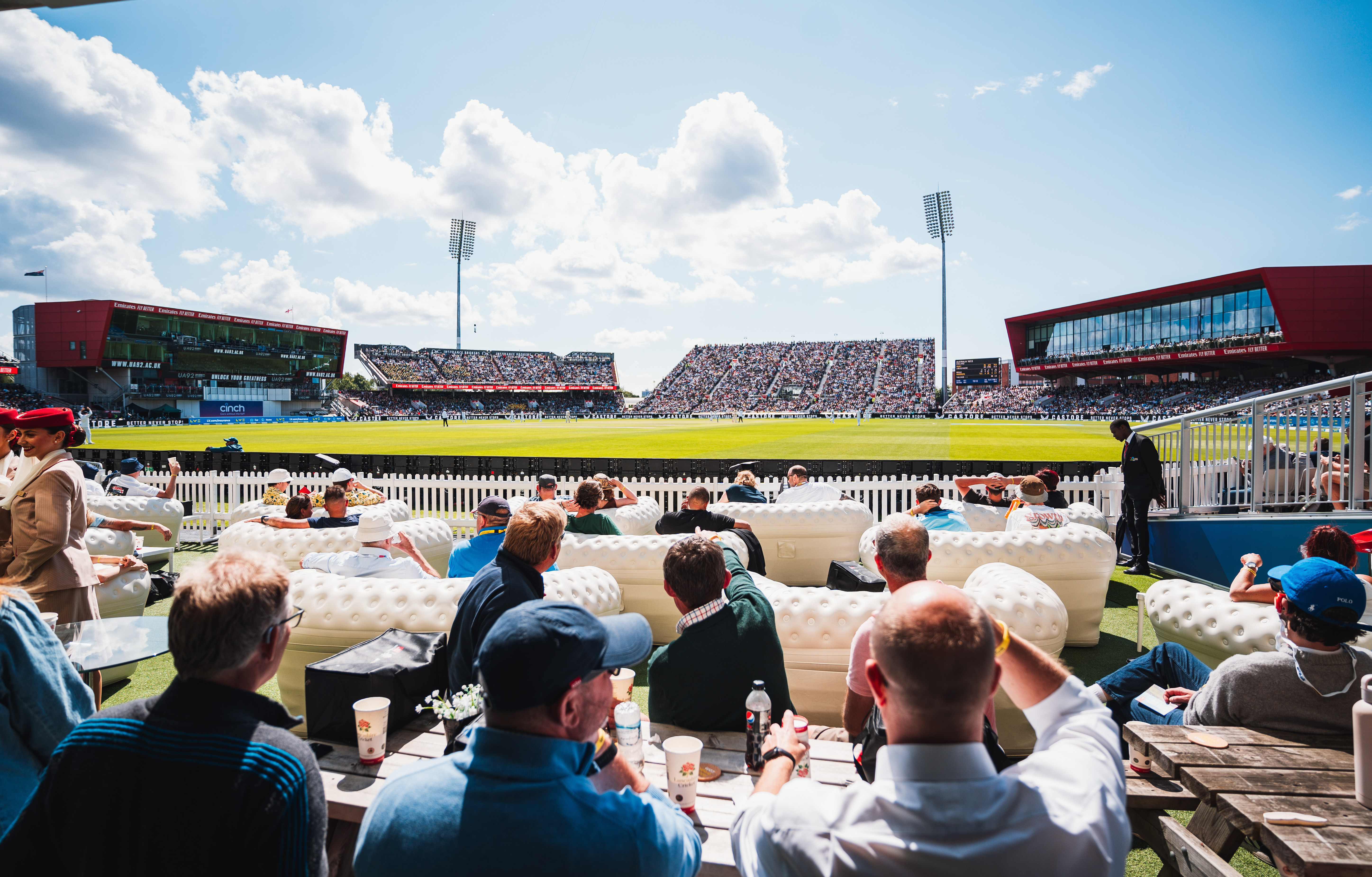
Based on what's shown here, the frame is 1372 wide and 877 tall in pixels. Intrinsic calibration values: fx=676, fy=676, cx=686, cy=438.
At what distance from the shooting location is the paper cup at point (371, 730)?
2369mm

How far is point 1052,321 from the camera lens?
6425 centimetres

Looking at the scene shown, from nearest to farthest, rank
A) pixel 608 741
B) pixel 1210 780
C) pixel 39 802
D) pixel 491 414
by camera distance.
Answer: pixel 39 802 < pixel 608 741 < pixel 1210 780 < pixel 491 414

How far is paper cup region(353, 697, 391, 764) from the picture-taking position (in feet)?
7.77

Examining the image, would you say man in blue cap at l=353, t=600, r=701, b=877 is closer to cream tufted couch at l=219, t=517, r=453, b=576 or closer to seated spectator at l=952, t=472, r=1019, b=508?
cream tufted couch at l=219, t=517, r=453, b=576

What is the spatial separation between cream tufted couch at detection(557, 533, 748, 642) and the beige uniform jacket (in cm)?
296

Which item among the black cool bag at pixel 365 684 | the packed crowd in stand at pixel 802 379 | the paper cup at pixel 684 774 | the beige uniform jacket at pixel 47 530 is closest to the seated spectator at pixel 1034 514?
the paper cup at pixel 684 774

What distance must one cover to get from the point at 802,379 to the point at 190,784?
297ft

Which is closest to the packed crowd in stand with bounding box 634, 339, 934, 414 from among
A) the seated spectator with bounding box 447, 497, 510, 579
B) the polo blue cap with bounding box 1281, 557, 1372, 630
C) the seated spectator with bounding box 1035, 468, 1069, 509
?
the seated spectator with bounding box 1035, 468, 1069, 509

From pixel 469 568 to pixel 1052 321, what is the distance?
70884 mm

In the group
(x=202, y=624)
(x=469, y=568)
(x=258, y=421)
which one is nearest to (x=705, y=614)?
(x=202, y=624)

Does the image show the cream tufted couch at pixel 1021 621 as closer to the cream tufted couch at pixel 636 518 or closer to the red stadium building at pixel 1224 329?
the cream tufted couch at pixel 636 518

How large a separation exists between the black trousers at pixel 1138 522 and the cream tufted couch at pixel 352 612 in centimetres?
781

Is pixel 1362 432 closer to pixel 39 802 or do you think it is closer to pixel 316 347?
pixel 39 802

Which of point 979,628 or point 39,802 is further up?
point 979,628
